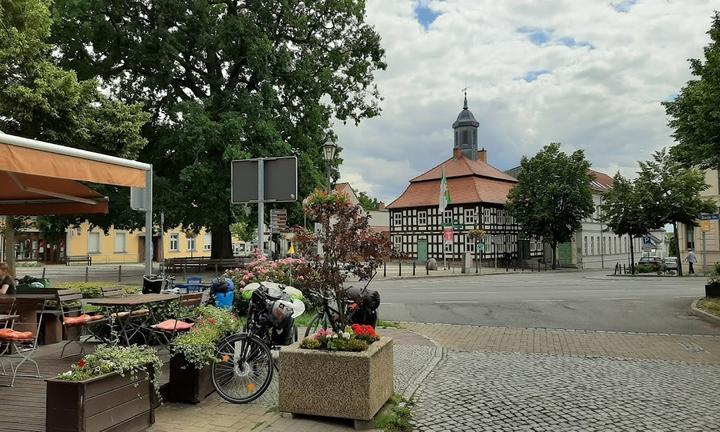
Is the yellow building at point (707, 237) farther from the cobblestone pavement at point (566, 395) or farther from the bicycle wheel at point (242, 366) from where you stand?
the bicycle wheel at point (242, 366)

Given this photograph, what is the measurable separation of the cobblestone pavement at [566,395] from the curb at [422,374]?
8 cm

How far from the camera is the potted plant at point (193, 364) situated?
5.55 meters

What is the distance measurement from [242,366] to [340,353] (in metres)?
1.22

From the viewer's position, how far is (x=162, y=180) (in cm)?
2677

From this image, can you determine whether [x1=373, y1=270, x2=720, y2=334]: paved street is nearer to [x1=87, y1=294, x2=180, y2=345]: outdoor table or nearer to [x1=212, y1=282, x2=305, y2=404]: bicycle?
[x1=87, y1=294, x2=180, y2=345]: outdoor table

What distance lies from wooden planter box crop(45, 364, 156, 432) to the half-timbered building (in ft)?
144

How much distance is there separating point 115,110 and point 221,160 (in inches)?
326

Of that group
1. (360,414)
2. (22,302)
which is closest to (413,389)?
(360,414)

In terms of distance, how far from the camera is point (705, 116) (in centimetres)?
1248

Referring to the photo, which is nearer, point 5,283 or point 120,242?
point 5,283

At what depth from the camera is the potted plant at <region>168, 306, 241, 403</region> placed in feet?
18.2

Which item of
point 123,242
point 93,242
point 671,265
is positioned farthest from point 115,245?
point 671,265

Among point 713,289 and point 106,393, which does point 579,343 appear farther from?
point 713,289

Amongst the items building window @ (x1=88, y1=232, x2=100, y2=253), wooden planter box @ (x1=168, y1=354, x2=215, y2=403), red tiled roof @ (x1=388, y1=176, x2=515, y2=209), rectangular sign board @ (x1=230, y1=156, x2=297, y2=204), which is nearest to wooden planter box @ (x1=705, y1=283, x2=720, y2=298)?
rectangular sign board @ (x1=230, y1=156, x2=297, y2=204)
